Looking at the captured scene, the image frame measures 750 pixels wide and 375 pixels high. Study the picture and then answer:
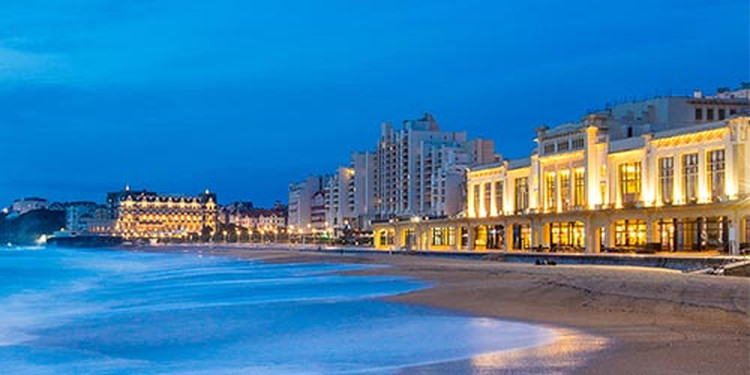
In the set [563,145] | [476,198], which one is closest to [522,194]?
[563,145]

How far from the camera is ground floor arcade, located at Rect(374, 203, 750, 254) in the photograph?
5597cm

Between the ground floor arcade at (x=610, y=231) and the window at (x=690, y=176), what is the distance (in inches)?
75.8

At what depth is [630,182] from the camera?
2675 inches

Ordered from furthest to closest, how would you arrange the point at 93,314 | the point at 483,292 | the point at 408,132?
the point at 408,132
the point at 483,292
the point at 93,314

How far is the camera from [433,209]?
142m

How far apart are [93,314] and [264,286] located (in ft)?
45.4

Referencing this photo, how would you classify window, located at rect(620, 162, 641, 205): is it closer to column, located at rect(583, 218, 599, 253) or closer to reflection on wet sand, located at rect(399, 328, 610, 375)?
column, located at rect(583, 218, 599, 253)

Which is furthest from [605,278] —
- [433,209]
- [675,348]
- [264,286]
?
[433,209]

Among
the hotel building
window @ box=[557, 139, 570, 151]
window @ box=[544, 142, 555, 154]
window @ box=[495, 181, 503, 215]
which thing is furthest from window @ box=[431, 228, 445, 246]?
window @ box=[557, 139, 570, 151]

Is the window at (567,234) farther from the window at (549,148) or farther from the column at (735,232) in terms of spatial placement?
the column at (735,232)

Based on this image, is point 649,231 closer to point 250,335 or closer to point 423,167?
point 250,335

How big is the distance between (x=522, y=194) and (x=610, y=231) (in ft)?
57.1

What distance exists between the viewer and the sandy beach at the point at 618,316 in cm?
1480

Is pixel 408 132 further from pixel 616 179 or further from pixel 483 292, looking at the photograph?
pixel 483 292
